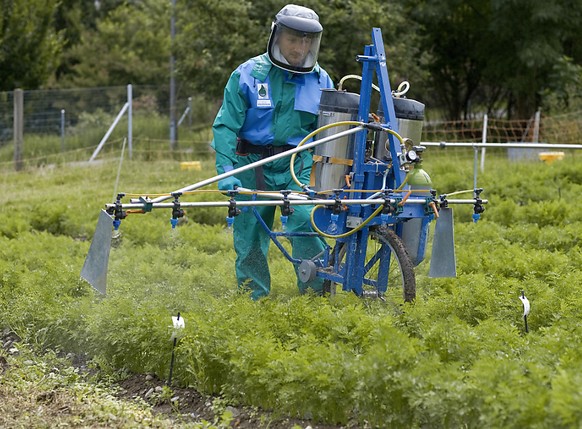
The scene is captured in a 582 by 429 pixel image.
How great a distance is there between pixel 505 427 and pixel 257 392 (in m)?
1.57

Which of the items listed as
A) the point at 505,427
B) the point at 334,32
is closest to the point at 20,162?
the point at 334,32

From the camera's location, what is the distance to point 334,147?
7.23 meters

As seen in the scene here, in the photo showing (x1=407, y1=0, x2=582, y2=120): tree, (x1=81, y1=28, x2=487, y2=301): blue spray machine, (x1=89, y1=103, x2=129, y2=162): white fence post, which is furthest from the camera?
(x1=407, y1=0, x2=582, y2=120): tree

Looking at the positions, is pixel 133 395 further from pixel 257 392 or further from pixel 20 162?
pixel 20 162

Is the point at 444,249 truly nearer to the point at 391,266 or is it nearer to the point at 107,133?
the point at 391,266

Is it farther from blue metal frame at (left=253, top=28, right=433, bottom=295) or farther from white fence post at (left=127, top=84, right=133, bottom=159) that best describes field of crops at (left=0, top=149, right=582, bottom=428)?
white fence post at (left=127, top=84, right=133, bottom=159)

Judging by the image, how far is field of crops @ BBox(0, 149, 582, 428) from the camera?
4.86 meters

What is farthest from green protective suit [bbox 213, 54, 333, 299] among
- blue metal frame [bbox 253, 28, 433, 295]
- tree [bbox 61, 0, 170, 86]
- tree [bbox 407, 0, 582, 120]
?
tree [bbox 61, 0, 170, 86]

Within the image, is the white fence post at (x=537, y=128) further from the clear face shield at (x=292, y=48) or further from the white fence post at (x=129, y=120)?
the clear face shield at (x=292, y=48)

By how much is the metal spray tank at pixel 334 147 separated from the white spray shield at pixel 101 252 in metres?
1.68

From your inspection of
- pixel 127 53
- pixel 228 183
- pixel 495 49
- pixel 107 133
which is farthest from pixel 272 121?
pixel 127 53

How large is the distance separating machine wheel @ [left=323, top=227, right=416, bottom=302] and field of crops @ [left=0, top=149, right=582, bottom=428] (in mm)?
166

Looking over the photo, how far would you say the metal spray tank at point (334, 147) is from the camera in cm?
724

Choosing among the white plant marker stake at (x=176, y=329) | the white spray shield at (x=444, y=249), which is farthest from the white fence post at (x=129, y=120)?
the white plant marker stake at (x=176, y=329)
